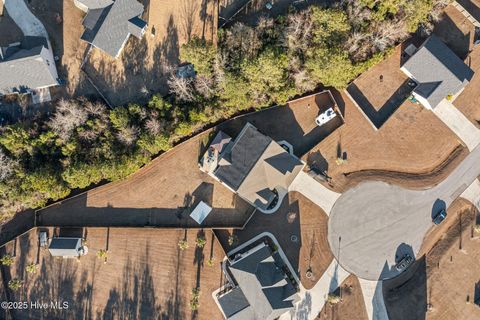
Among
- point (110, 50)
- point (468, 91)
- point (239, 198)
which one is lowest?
point (239, 198)

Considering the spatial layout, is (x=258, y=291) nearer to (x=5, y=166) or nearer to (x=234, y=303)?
(x=234, y=303)

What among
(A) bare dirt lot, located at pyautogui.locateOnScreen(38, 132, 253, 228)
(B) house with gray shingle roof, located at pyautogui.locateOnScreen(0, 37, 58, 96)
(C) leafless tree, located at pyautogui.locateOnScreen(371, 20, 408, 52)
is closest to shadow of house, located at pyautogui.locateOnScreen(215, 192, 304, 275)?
(A) bare dirt lot, located at pyautogui.locateOnScreen(38, 132, 253, 228)

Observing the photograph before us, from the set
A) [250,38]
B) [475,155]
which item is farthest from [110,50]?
[475,155]

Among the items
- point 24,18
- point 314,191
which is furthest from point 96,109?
point 314,191

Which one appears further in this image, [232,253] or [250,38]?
[232,253]

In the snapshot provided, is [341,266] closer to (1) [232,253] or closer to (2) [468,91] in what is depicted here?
(1) [232,253]

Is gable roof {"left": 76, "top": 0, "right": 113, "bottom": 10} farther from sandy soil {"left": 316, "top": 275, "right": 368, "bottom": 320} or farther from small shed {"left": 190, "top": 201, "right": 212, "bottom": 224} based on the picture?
sandy soil {"left": 316, "top": 275, "right": 368, "bottom": 320}
